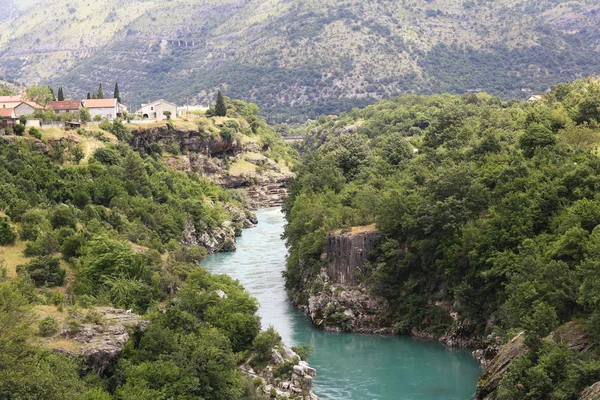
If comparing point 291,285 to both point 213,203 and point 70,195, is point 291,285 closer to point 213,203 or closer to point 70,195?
point 70,195

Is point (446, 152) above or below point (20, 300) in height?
below

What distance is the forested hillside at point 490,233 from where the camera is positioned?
49594 mm

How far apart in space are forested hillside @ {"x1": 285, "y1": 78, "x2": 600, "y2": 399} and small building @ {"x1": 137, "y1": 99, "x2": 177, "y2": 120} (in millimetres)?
53351

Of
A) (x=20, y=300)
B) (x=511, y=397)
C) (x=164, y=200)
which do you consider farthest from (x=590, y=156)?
(x=164, y=200)

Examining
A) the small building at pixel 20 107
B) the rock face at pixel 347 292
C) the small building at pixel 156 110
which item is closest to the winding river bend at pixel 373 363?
the rock face at pixel 347 292

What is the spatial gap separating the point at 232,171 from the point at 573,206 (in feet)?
293

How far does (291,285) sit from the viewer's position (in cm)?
7800

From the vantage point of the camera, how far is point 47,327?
45000 millimetres

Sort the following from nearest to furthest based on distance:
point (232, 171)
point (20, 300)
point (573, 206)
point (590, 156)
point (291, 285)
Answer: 1. point (20, 300)
2. point (573, 206)
3. point (590, 156)
4. point (291, 285)
5. point (232, 171)

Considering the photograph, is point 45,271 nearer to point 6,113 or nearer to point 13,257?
point 13,257

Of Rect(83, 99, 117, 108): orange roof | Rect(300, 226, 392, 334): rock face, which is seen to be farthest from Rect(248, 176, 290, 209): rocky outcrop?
Rect(300, 226, 392, 334): rock face

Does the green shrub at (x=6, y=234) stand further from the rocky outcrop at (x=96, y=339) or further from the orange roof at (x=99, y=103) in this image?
the orange roof at (x=99, y=103)

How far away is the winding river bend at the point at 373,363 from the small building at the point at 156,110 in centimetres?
6443

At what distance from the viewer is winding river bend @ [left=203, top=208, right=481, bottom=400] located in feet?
182
